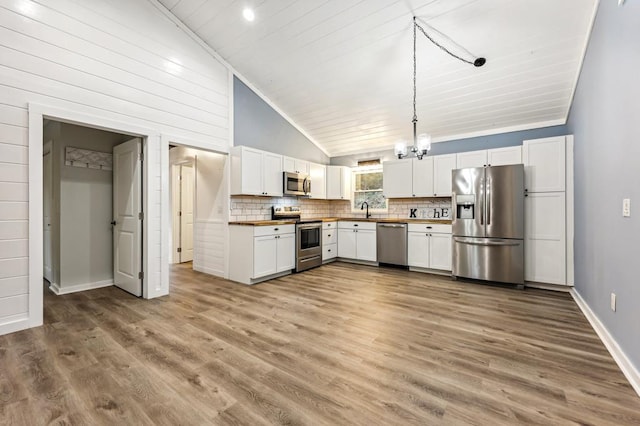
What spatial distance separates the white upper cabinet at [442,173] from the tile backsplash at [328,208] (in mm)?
392

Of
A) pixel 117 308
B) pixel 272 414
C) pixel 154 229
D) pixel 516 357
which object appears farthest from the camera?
pixel 154 229

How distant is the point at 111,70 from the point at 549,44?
203 inches

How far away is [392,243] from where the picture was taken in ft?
17.7

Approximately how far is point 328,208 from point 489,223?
358cm

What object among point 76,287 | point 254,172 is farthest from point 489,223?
point 76,287

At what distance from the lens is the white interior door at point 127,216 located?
Answer: 3844mm

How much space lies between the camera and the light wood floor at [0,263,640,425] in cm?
164

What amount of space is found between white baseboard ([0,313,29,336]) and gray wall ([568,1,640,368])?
16.2 ft

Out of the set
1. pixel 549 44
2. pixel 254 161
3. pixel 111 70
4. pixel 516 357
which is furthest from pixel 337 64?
pixel 516 357

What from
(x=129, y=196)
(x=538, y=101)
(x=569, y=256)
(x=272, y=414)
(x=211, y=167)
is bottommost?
(x=272, y=414)

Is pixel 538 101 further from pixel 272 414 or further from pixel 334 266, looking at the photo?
pixel 272 414

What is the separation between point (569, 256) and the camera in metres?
3.93

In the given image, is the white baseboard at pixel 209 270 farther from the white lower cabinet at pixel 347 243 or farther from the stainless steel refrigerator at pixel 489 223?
the stainless steel refrigerator at pixel 489 223

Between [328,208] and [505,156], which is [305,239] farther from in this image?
[505,156]
